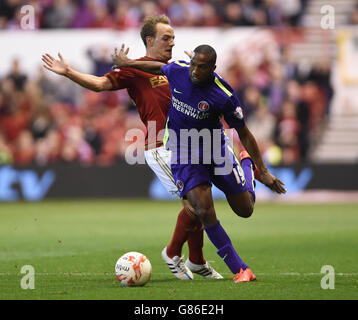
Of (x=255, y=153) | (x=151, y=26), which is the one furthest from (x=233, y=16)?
(x=255, y=153)

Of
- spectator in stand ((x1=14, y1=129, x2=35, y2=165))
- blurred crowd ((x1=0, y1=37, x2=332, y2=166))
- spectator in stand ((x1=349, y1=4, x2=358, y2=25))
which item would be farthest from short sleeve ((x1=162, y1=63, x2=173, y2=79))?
spectator in stand ((x1=349, y1=4, x2=358, y2=25))

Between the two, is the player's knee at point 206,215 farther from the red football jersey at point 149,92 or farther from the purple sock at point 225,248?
the red football jersey at point 149,92

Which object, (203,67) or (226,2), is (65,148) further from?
(203,67)

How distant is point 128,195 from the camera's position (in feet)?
61.6

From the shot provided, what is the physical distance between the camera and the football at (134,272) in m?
6.99

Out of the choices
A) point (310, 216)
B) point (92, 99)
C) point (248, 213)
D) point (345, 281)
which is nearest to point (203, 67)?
point (248, 213)

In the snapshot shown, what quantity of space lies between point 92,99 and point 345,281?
14.2 metres

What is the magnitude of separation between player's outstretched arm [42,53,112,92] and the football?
5.71ft

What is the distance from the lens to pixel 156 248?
1026 cm

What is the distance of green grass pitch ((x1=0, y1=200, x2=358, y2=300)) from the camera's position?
659 centimetres

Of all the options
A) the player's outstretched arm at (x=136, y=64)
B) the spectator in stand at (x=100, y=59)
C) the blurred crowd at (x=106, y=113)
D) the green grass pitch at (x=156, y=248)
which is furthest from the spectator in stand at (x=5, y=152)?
the player's outstretched arm at (x=136, y=64)

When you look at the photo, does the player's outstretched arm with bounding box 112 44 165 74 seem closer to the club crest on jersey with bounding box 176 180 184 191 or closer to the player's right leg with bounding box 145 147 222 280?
the player's right leg with bounding box 145 147 222 280

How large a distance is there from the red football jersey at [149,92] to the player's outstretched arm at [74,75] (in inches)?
6.1

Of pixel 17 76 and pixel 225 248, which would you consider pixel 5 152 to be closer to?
pixel 17 76
